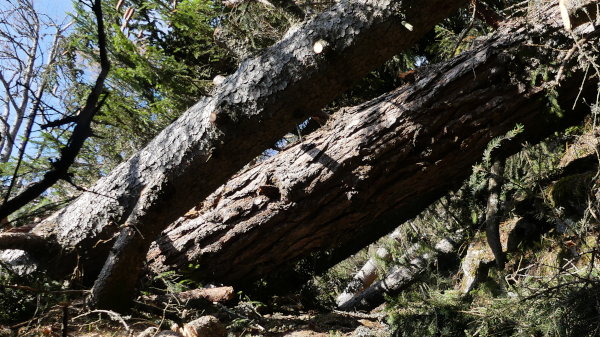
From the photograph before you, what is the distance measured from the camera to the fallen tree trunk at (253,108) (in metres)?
2.69

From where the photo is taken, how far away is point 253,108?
8.95 ft

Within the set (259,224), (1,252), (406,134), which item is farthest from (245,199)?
(1,252)

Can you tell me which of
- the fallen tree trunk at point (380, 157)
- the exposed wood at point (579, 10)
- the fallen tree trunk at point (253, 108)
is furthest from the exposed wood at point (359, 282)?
the exposed wood at point (579, 10)

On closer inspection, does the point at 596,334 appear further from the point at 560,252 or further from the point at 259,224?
the point at 259,224

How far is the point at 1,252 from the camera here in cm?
340

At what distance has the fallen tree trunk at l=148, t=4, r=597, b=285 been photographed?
3389 mm

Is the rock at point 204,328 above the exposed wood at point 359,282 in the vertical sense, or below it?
above

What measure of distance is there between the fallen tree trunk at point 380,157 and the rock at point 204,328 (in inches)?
44.4

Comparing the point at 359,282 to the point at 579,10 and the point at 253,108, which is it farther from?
the point at 579,10

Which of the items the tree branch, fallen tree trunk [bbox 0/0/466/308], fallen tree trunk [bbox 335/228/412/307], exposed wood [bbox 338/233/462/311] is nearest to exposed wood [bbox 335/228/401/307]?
fallen tree trunk [bbox 335/228/412/307]

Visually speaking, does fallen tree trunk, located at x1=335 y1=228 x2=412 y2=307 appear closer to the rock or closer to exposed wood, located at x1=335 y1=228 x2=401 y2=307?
exposed wood, located at x1=335 y1=228 x2=401 y2=307

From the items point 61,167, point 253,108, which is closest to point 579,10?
point 253,108

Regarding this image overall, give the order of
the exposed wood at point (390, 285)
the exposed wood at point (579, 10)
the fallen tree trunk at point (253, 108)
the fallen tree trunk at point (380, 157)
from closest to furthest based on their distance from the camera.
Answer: the fallen tree trunk at point (253, 108) < the exposed wood at point (579, 10) < the fallen tree trunk at point (380, 157) < the exposed wood at point (390, 285)

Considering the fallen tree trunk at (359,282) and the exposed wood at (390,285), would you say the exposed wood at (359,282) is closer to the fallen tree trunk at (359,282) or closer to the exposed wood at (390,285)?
the fallen tree trunk at (359,282)
